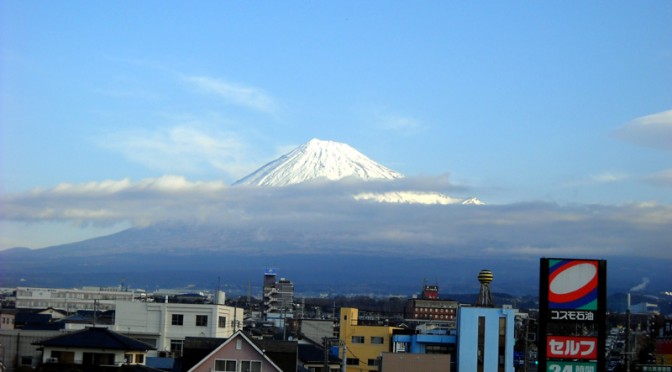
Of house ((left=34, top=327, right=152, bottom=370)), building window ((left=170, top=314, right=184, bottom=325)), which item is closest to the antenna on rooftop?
building window ((left=170, top=314, right=184, bottom=325))

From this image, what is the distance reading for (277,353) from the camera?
36.8m

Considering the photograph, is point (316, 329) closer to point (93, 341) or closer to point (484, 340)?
point (484, 340)

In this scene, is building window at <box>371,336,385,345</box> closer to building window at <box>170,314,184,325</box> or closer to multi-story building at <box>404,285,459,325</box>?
building window at <box>170,314,184,325</box>

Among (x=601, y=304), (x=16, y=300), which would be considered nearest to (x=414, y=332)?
(x=601, y=304)

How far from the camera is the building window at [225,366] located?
36.2 meters

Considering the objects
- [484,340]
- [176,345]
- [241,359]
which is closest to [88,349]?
[241,359]

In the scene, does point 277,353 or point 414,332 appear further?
point 414,332

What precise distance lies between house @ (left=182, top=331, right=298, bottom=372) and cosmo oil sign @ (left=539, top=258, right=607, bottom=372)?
1299 centimetres

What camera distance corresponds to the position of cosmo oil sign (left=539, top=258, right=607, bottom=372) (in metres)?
25.1

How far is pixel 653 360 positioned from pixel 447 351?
38.2 ft

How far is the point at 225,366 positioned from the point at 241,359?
1.99 feet

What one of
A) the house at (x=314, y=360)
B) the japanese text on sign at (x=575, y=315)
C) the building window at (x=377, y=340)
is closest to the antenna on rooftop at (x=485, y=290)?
the building window at (x=377, y=340)

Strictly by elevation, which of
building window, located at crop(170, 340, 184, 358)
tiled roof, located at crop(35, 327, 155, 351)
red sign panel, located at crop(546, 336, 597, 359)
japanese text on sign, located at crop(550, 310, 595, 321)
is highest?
japanese text on sign, located at crop(550, 310, 595, 321)

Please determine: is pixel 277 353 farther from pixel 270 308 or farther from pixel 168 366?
pixel 270 308
